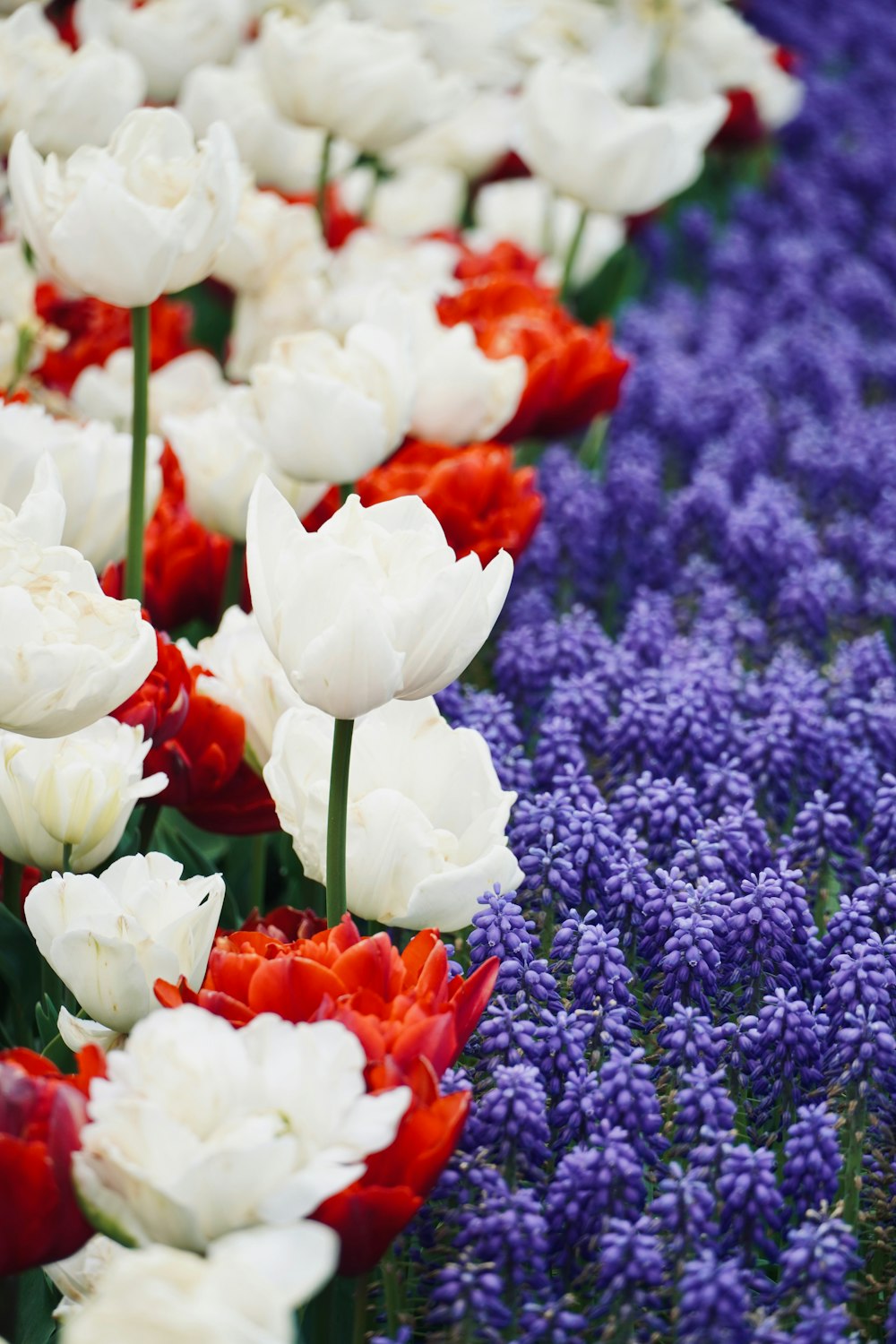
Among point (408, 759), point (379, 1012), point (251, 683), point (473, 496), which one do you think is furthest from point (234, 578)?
point (379, 1012)

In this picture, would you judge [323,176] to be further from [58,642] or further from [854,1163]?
[854,1163]

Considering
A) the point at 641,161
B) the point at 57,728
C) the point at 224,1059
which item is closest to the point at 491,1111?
the point at 224,1059

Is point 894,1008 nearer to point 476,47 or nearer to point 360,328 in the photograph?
point 360,328

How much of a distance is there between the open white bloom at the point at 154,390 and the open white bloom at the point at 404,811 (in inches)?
33.5

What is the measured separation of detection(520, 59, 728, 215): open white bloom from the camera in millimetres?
2002

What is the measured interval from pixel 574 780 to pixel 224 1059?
21.2 inches

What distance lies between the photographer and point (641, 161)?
2.01 meters

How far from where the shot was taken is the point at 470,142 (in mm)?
2871

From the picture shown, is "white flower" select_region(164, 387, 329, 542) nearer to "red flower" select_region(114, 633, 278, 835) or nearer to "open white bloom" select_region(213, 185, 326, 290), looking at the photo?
"red flower" select_region(114, 633, 278, 835)

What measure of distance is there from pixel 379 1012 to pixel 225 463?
706 millimetres

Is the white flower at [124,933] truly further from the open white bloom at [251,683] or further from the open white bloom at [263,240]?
the open white bloom at [263,240]

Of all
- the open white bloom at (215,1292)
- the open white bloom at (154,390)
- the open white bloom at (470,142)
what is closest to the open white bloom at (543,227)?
the open white bloom at (470,142)

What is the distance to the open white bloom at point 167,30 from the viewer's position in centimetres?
226

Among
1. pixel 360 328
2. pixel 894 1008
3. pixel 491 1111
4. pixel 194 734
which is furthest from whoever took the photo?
pixel 360 328
